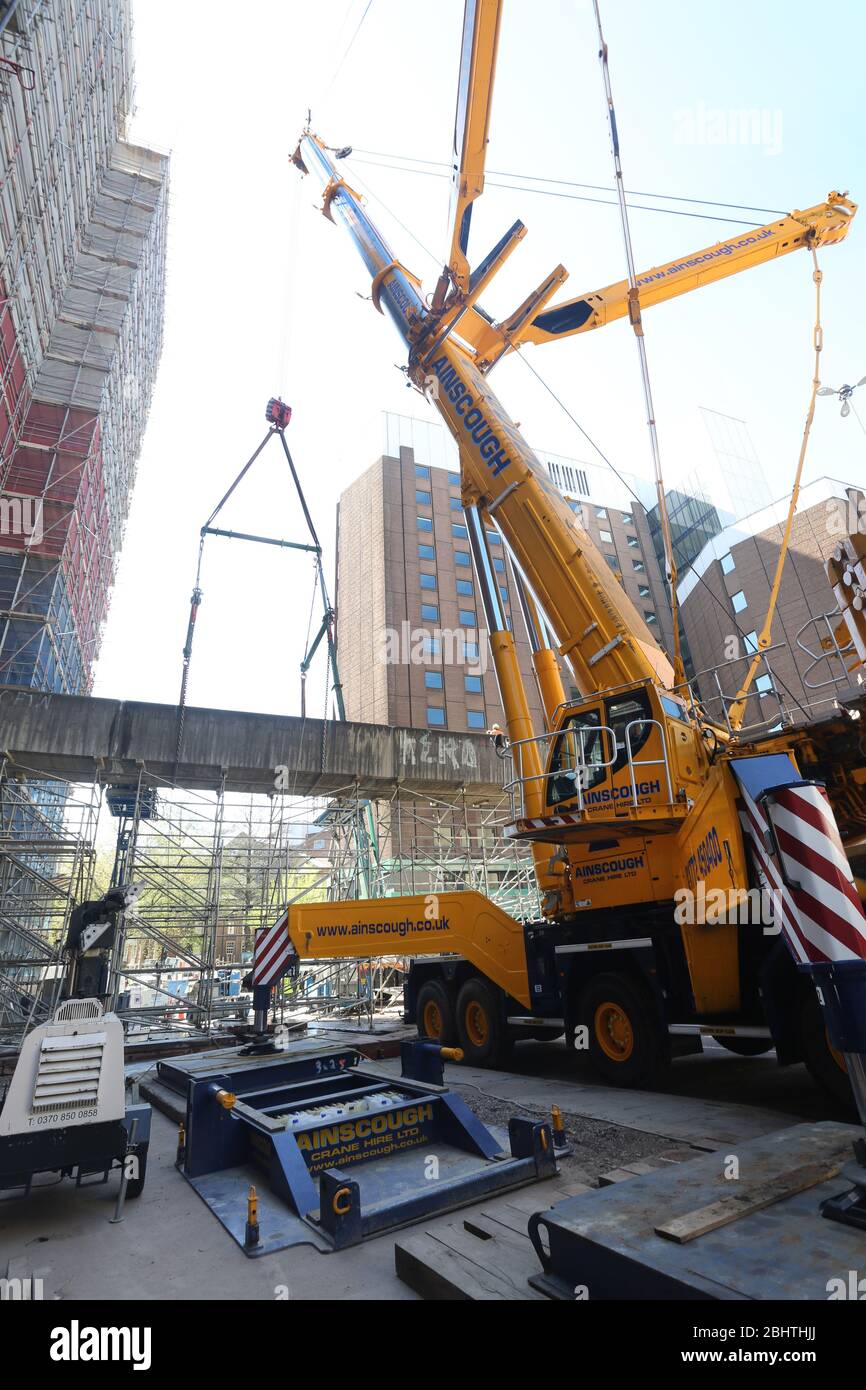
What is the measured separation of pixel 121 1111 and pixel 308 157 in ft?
67.5

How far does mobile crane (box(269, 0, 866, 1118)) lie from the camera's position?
254 inches

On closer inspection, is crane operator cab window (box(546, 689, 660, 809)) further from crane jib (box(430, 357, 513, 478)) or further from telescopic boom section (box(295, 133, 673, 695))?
crane jib (box(430, 357, 513, 478))

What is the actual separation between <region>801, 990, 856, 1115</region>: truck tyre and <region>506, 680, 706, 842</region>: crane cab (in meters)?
1.99

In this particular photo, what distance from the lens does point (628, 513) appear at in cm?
5472

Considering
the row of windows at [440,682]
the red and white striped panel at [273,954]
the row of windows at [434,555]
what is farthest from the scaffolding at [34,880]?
the row of windows at [434,555]

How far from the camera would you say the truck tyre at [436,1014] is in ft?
32.0

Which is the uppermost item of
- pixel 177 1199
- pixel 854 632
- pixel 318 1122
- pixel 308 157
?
pixel 308 157

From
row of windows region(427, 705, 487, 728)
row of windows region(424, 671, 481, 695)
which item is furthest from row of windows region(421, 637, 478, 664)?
row of windows region(427, 705, 487, 728)

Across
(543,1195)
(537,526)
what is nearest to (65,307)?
(537,526)

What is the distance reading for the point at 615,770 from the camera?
740 centimetres

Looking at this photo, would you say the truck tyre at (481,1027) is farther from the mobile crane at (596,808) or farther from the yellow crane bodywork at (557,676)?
the yellow crane bodywork at (557,676)

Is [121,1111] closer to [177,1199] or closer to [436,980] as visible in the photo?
[177,1199]

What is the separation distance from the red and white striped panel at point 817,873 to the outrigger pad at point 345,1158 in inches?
107

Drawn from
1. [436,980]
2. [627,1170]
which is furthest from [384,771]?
[627,1170]
